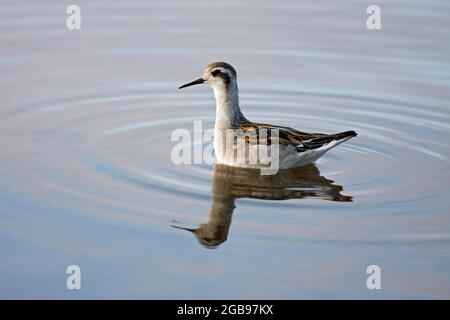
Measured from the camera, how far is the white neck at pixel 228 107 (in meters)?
12.6

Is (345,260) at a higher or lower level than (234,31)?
lower

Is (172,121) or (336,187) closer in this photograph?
(336,187)

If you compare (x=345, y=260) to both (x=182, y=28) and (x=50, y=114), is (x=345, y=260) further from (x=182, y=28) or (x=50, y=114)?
(x=182, y=28)

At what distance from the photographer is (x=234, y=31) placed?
56.5 feet

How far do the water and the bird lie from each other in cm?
21

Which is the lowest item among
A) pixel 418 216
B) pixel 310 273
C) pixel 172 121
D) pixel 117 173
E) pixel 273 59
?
pixel 310 273

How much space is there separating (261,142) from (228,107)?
0.88 metres

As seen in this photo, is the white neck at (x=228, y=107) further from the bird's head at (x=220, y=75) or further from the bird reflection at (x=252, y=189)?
the bird reflection at (x=252, y=189)

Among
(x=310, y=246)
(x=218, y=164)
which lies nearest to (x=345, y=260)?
(x=310, y=246)

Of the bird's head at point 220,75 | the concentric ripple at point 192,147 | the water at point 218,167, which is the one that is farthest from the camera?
the bird's head at point 220,75

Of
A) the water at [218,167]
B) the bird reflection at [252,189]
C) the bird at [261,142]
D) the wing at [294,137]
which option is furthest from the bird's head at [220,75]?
the bird reflection at [252,189]

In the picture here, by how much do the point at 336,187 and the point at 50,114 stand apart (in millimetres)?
4540

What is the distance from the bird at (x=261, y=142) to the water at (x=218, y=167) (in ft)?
0.70

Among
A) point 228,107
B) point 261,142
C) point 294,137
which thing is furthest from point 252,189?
point 228,107
